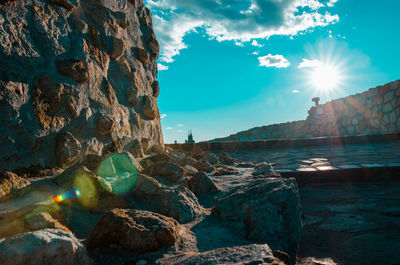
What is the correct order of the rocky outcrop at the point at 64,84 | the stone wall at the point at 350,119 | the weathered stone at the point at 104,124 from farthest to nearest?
the stone wall at the point at 350,119, the weathered stone at the point at 104,124, the rocky outcrop at the point at 64,84

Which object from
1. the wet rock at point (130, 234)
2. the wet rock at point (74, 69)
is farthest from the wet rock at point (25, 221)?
the wet rock at point (74, 69)

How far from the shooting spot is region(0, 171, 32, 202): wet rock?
1188 mm

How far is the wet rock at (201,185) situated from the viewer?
77.4 inches

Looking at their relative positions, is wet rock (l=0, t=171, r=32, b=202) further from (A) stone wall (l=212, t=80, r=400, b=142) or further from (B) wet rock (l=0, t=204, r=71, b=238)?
(A) stone wall (l=212, t=80, r=400, b=142)

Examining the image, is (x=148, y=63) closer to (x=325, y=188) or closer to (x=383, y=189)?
(x=325, y=188)

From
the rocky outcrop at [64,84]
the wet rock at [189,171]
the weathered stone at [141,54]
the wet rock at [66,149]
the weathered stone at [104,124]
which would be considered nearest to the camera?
the rocky outcrop at [64,84]

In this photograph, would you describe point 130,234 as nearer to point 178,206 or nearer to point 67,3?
point 178,206

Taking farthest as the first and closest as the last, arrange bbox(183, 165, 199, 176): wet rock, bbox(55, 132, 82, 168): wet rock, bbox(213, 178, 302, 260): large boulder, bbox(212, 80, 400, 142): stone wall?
bbox(212, 80, 400, 142): stone wall
bbox(183, 165, 199, 176): wet rock
bbox(55, 132, 82, 168): wet rock
bbox(213, 178, 302, 260): large boulder

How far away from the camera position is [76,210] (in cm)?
126

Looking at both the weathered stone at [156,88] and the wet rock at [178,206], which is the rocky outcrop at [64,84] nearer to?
the wet rock at [178,206]

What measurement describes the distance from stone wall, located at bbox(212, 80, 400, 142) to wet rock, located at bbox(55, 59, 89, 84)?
972 centimetres

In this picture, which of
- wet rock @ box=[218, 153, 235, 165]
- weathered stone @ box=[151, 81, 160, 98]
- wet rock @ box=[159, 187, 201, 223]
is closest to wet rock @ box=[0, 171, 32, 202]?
wet rock @ box=[159, 187, 201, 223]

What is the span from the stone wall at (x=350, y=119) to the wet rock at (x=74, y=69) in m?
9.72

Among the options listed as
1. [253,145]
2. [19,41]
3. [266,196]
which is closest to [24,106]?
[19,41]
